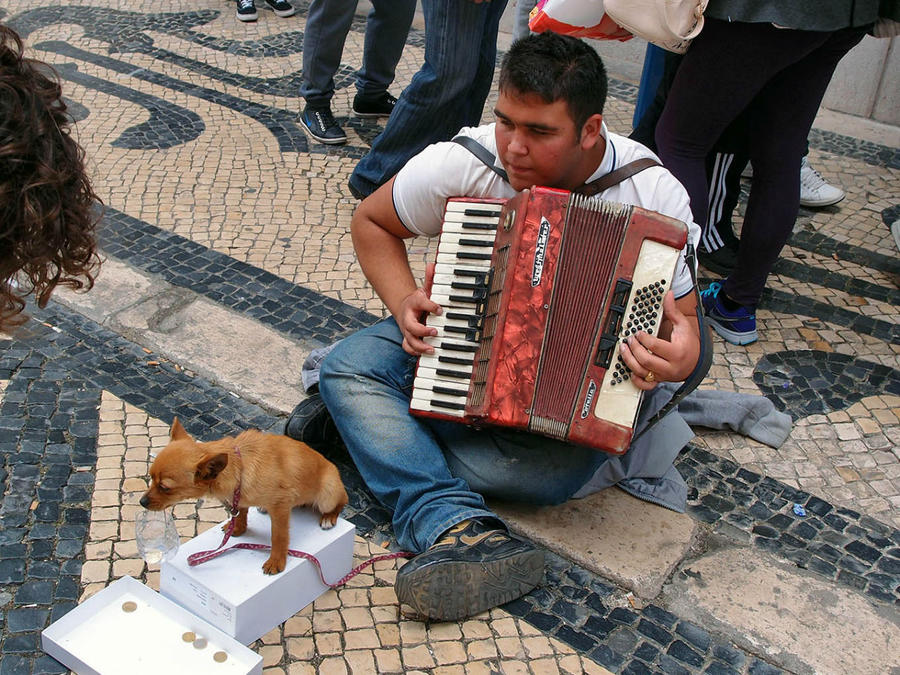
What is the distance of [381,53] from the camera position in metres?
5.46

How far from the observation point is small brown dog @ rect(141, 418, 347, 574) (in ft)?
7.38

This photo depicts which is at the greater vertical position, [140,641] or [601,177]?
[601,177]

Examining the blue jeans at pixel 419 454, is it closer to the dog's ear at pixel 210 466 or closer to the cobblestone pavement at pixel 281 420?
the cobblestone pavement at pixel 281 420

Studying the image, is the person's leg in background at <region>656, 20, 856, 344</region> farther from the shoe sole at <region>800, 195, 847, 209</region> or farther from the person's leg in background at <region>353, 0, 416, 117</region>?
the person's leg in background at <region>353, 0, 416, 117</region>

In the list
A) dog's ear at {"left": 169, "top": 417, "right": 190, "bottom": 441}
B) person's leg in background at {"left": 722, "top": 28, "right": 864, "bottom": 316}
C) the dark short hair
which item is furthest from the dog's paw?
person's leg in background at {"left": 722, "top": 28, "right": 864, "bottom": 316}

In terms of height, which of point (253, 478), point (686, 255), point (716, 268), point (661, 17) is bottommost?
point (716, 268)

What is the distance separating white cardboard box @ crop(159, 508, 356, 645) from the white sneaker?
3578 mm

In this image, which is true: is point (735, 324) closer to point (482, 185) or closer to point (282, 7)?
point (482, 185)

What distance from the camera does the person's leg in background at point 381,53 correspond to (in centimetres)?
524

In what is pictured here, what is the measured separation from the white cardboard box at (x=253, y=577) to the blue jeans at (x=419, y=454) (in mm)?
242

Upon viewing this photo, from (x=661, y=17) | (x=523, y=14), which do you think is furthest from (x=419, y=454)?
(x=523, y=14)

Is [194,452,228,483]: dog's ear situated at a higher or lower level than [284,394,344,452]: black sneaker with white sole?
higher

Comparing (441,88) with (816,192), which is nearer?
(441,88)

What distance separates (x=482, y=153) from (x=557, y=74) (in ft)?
1.09
